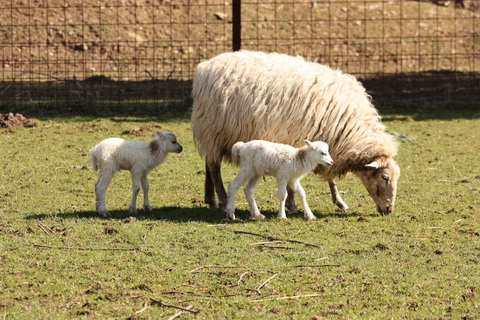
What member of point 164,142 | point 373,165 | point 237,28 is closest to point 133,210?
point 164,142

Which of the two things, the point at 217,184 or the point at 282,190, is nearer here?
the point at 282,190

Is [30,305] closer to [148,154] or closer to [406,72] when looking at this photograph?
[148,154]

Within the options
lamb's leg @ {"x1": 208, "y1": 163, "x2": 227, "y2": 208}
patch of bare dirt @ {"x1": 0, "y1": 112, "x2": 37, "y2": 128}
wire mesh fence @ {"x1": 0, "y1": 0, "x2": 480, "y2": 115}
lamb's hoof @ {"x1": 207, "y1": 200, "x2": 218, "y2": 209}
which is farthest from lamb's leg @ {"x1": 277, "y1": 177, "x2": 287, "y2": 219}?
patch of bare dirt @ {"x1": 0, "y1": 112, "x2": 37, "y2": 128}

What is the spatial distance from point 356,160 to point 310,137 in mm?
533

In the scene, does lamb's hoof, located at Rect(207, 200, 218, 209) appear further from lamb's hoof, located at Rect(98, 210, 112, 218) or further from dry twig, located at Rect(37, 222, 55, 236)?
dry twig, located at Rect(37, 222, 55, 236)

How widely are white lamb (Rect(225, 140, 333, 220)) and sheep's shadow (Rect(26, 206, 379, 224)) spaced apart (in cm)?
20

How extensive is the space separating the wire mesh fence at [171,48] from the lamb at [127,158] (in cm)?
516

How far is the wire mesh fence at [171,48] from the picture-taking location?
1462cm

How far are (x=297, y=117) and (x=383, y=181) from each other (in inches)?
43.2

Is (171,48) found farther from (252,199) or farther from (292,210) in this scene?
(252,199)

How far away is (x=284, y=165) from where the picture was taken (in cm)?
718

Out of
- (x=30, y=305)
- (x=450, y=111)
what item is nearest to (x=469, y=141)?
(x=450, y=111)

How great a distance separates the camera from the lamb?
7280 millimetres

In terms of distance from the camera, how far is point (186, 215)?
7.63 m
